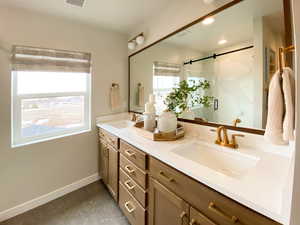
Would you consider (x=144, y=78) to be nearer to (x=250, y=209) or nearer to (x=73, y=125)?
(x=73, y=125)

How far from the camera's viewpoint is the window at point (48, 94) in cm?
181

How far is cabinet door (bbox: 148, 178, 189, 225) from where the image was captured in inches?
37.3

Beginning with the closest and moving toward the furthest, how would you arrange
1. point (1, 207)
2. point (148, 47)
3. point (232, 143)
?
point (232, 143), point (1, 207), point (148, 47)

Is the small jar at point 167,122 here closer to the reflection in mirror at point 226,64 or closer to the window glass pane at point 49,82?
the reflection in mirror at point 226,64

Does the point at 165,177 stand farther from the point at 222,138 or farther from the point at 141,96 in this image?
the point at 141,96

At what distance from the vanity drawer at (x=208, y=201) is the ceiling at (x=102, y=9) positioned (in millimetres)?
1812

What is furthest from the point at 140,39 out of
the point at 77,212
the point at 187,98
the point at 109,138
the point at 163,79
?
the point at 77,212

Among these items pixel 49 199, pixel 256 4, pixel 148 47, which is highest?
pixel 148 47

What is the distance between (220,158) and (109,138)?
4.33ft

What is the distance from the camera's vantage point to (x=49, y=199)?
1.99 metres

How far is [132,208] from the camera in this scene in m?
1.45

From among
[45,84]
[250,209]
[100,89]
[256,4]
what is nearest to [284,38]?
[256,4]

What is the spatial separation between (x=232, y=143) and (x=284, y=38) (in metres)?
0.81

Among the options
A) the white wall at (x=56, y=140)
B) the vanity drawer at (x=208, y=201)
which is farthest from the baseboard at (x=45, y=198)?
the vanity drawer at (x=208, y=201)
